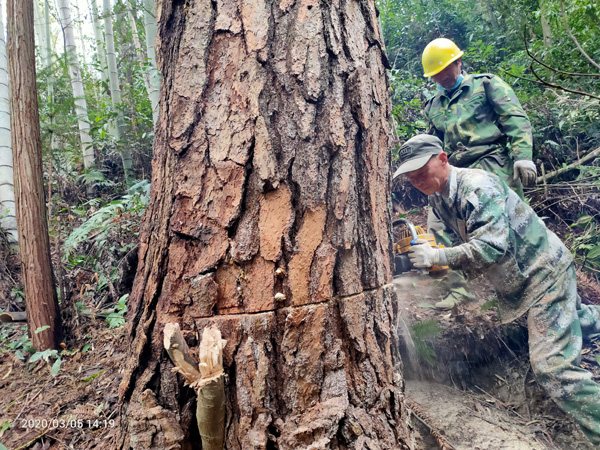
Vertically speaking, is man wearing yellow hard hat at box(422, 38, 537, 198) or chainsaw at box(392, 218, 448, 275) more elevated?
man wearing yellow hard hat at box(422, 38, 537, 198)

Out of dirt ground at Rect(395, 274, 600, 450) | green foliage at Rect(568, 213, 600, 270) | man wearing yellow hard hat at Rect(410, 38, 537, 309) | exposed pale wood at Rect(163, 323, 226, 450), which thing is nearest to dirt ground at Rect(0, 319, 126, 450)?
exposed pale wood at Rect(163, 323, 226, 450)

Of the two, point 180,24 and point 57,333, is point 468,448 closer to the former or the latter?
point 180,24

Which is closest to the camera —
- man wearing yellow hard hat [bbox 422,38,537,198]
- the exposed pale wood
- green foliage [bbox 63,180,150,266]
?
the exposed pale wood

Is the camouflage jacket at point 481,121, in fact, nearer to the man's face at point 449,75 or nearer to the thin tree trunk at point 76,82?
the man's face at point 449,75

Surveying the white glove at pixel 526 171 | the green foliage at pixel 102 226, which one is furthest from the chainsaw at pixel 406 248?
the green foliage at pixel 102 226

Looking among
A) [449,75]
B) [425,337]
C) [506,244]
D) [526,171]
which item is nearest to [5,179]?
[425,337]

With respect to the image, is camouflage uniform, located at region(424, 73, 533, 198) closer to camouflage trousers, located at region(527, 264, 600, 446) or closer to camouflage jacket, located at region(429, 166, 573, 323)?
camouflage jacket, located at region(429, 166, 573, 323)

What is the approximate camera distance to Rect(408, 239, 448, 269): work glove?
98.6 inches

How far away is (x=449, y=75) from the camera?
12.1ft

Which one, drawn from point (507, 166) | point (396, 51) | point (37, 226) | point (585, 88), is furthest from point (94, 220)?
point (396, 51)

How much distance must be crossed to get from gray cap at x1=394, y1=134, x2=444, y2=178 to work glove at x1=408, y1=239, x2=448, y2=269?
59cm

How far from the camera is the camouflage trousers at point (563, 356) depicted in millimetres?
2287

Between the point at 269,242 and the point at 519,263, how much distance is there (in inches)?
93.4

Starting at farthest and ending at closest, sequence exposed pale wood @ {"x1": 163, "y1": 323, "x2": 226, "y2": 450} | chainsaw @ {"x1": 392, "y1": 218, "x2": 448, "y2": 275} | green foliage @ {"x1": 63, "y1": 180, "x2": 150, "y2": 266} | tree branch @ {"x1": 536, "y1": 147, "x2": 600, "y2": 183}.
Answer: tree branch @ {"x1": 536, "y1": 147, "x2": 600, "y2": 183}, green foliage @ {"x1": 63, "y1": 180, "x2": 150, "y2": 266}, chainsaw @ {"x1": 392, "y1": 218, "x2": 448, "y2": 275}, exposed pale wood @ {"x1": 163, "y1": 323, "x2": 226, "y2": 450}
